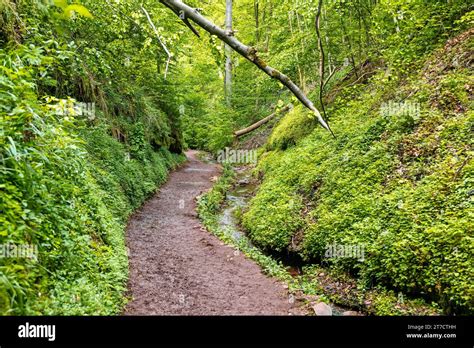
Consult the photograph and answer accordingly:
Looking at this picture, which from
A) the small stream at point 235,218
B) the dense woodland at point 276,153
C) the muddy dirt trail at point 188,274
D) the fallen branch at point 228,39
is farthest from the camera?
the small stream at point 235,218

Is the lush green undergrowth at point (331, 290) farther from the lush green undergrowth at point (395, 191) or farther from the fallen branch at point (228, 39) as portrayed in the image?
the fallen branch at point (228, 39)

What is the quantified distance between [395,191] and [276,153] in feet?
30.0

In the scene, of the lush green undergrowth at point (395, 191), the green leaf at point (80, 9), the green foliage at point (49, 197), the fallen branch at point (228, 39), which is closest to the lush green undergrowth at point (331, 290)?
the lush green undergrowth at point (395, 191)

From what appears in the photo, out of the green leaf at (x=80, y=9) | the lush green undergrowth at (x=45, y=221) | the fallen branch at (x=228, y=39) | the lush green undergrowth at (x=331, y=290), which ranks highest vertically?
the fallen branch at (x=228, y=39)

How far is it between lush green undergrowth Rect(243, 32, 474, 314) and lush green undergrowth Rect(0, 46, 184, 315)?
15.3ft

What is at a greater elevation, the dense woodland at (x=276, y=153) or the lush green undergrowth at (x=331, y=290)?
the dense woodland at (x=276, y=153)

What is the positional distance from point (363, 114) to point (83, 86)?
8.99 metres

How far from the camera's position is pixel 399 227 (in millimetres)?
6777

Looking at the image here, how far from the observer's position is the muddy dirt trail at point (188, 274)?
19.1ft

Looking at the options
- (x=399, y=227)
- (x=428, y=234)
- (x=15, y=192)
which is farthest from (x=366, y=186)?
(x=15, y=192)

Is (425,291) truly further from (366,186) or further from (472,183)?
(366,186)

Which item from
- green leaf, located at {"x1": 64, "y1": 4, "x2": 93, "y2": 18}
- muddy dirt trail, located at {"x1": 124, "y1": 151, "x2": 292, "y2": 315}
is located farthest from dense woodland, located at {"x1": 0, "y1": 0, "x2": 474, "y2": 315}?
muddy dirt trail, located at {"x1": 124, "y1": 151, "x2": 292, "y2": 315}

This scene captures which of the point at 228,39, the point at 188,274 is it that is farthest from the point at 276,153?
the point at 228,39

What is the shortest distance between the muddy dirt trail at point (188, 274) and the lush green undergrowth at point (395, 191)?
163 cm
